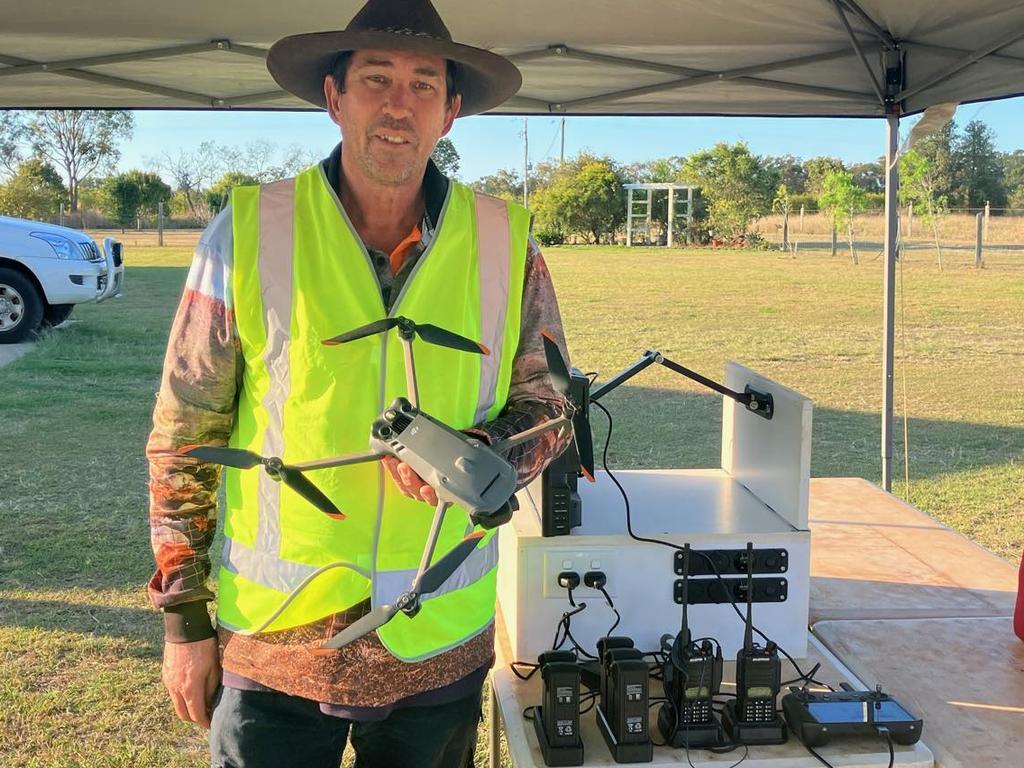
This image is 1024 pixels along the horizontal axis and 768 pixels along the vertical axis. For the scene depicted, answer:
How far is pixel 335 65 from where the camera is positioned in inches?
65.0

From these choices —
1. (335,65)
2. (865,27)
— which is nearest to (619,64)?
(865,27)

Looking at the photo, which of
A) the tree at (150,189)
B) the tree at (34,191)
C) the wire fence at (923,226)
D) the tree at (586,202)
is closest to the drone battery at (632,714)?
the wire fence at (923,226)

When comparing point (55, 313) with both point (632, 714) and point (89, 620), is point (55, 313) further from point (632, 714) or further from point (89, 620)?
point (632, 714)

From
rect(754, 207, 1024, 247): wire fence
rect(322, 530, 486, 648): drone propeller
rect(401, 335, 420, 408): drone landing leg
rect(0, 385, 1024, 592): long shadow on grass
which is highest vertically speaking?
rect(754, 207, 1024, 247): wire fence

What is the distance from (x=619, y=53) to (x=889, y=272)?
61.6 inches

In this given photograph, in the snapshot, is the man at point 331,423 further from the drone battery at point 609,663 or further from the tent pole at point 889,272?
the tent pole at point 889,272

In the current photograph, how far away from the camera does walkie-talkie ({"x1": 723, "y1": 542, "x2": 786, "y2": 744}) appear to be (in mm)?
1641

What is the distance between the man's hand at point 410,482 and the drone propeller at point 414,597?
0.08 metres

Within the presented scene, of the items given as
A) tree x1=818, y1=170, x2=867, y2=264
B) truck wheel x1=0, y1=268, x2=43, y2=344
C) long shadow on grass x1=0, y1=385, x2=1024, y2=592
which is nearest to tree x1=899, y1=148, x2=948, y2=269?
tree x1=818, y1=170, x2=867, y2=264

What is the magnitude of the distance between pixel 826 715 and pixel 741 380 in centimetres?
88

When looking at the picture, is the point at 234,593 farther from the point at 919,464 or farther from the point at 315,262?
the point at 919,464

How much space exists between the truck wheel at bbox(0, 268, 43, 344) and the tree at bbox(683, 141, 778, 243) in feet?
82.5

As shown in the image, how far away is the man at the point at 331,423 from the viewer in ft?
4.75

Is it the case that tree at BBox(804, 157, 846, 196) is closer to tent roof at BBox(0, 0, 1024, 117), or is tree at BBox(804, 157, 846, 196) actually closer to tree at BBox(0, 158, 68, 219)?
tree at BBox(0, 158, 68, 219)
